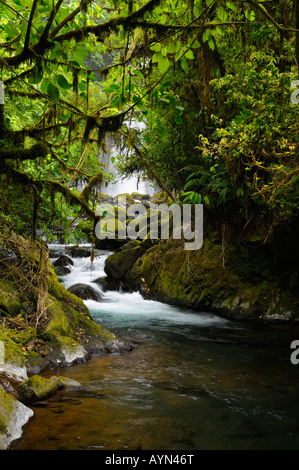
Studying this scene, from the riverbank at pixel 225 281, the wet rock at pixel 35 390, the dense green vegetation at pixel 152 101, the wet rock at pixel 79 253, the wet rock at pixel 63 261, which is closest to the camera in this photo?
the dense green vegetation at pixel 152 101

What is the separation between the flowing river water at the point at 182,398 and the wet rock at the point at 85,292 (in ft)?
12.0

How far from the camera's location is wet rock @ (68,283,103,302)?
10.8 m

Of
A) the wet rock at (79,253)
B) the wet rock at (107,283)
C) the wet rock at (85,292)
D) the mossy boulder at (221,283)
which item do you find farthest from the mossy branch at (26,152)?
the wet rock at (79,253)

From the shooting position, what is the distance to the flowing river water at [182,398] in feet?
10.8

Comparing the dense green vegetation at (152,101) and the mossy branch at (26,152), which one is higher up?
the dense green vegetation at (152,101)

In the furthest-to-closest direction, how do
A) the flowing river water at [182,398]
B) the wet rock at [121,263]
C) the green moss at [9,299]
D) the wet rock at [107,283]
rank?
1. the wet rock at [121,263]
2. the wet rock at [107,283]
3. the green moss at [9,299]
4. the flowing river water at [182,398]

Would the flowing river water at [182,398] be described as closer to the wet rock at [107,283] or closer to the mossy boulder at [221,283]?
the mossy boulder at [221,283]

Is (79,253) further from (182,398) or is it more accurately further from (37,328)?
(182,398)

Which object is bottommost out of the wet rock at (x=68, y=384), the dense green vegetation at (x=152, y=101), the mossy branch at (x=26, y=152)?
the wet rock at (x=68, y=384)

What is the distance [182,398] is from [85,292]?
722 cm

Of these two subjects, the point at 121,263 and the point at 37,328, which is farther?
the point at 121,263

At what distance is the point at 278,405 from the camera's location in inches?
165

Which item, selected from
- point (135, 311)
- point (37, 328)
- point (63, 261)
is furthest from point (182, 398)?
point (63, 261)

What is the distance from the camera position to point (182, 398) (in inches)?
169
